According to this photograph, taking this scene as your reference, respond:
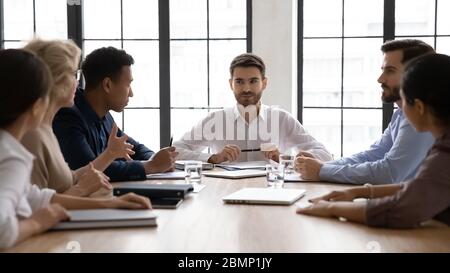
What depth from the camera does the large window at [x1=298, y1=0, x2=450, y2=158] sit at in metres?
4.72

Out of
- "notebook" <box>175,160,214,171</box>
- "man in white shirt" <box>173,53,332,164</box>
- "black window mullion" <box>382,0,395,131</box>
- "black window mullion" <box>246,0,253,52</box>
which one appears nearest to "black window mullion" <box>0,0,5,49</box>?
"black window mullion" <box>246,0,253,52</box>

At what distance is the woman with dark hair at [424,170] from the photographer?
5.47ft

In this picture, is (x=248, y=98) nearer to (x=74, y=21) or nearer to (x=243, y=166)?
(x=243, y=166)

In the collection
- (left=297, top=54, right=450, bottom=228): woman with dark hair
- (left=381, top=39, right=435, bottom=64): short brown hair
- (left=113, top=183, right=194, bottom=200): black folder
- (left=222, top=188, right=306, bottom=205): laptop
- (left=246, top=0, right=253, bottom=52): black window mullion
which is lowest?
(left=222, top=188, right=306, bottom=205): laptop

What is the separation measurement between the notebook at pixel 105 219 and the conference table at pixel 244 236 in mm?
19

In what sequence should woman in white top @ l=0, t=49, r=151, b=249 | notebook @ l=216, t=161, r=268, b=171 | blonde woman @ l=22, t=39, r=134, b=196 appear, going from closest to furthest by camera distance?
woman in white top @ l=0, t=49, r=151, b=249 < blonde woman @ l=22, t=39, r=134, b=196 < notebook @ l=216, t=161, r=268, b=171

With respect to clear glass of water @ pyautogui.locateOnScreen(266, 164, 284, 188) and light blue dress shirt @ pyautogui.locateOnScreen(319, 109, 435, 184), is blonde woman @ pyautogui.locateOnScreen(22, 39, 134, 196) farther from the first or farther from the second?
light blue dress shirt @ pyautogui.locateOnScreen(319, 109, 435, 184)

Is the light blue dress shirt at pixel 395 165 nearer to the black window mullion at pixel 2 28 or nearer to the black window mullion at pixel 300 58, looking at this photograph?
the black window mullion at pixel 300 58

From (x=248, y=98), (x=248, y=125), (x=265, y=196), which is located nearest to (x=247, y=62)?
(x=248, y=98)

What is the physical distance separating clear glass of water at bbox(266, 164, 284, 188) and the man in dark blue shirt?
0.60m

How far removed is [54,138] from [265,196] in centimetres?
84

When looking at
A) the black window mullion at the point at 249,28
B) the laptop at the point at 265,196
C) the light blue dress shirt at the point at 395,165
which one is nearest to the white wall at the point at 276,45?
the black window mullion at the point at 249,28

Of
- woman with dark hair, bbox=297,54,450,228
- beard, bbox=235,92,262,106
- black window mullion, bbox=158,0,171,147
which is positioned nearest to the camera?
woman with dark hair, bbox=297,54,450,228

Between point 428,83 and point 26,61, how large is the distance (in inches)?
45.1
